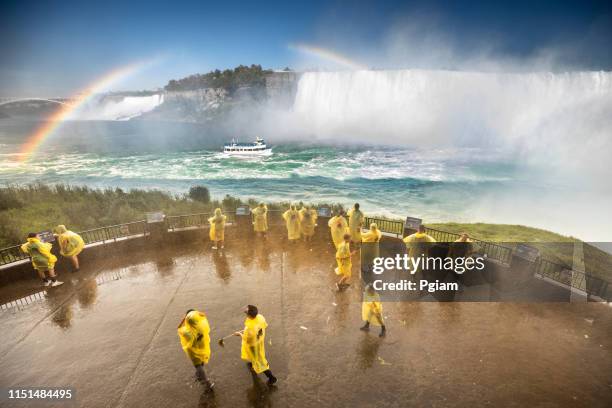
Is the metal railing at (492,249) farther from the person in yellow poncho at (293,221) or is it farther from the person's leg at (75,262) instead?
the person's leg at (75,262)

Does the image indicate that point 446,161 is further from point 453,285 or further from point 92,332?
point 92,332

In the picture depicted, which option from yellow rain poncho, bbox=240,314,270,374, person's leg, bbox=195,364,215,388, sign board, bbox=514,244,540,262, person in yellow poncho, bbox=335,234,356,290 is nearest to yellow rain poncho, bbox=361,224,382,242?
person in yellow poncho, bbox=335,234,356,290

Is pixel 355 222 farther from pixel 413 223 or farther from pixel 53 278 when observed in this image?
pixel 53 278

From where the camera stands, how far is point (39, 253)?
8.41 meters

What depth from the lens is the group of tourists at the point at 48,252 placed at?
8387mm

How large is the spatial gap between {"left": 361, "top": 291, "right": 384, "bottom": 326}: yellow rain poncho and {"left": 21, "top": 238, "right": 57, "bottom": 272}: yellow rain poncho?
841 cm

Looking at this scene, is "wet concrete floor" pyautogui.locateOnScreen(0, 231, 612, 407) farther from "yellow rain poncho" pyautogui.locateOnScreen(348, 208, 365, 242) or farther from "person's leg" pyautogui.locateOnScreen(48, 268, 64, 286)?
"yellow rain poncho" pyautogui.locateOnScreen(348, 208, 365, 242)

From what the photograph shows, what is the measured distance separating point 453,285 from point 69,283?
34.9 feet

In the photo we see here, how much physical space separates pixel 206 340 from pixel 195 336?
23 cm

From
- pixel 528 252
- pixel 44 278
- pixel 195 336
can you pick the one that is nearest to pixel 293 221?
pixel 195 336

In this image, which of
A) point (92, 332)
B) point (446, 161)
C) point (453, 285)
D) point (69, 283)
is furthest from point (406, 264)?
point (446, 161)

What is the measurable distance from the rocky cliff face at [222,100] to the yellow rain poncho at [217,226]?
4065 inches

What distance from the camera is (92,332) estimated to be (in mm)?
6949

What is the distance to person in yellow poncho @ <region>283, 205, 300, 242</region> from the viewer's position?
11.1 meters
